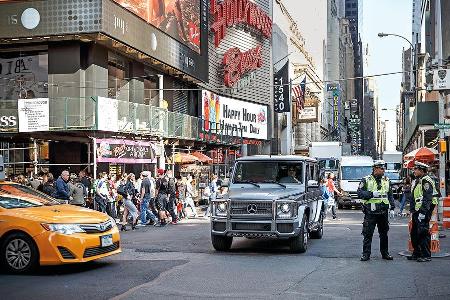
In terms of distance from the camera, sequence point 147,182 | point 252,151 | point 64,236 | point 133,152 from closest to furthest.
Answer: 1. point 64,236
2. point 147,182
3. point 133,152
4. point 252,151

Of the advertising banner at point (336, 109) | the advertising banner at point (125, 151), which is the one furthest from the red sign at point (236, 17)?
the advertising banner at point (336, 109)

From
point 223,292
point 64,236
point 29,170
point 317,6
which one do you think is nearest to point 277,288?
point 223,292

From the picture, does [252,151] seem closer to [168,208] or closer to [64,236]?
[168,208]

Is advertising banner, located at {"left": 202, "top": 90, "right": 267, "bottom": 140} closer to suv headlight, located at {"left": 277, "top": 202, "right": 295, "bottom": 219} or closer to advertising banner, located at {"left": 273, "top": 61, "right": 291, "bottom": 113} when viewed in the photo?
advertising banner, located at {"left": 273, "top": 61, "right": 291, "bottom": 113}

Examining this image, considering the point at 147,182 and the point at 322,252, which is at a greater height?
the point at 147,182

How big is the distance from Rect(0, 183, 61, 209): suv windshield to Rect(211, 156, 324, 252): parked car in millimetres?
3413

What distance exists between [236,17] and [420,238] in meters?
40.1

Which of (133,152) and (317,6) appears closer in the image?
(133,152)

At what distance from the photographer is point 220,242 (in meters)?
13.6

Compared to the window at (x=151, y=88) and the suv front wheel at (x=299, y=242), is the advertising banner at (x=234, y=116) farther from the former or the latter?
the suv front wheel at (x=299, y=242)

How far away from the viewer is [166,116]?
32.7 metres

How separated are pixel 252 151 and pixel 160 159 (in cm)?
2781

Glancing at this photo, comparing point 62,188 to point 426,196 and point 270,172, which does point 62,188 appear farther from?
point 426,196

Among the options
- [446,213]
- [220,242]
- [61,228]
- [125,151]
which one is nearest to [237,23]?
[125,151]
